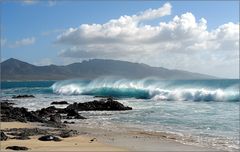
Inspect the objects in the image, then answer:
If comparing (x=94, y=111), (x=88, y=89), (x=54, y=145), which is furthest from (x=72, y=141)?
(x=88, y=89)

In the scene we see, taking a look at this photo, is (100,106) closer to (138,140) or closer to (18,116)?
(18,116)

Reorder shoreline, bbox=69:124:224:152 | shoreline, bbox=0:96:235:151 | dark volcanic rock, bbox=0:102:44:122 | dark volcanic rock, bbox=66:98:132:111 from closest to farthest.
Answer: shoreline, bbox=0:96:235:151 < shoreline, bbox=69:124:224:152 < dark volcanic rock, bbox=0:102:44:122 < dark volcanic rock, bbox=66:98:132:111

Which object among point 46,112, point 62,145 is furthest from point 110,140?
point 46,112

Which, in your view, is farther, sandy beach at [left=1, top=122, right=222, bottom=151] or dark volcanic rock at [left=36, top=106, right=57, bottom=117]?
dark volcanic rock at [left=36, top=106, right=57, bottom=117]

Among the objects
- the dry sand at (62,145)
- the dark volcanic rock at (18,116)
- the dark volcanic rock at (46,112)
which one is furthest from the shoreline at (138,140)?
the dark volcanic rock at (46,112)

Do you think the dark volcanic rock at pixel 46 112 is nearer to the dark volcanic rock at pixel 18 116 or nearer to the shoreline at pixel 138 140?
the dark volcanic rock at pixel 18 116

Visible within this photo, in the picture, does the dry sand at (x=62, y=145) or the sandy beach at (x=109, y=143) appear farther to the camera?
the sandy beach at (x=109, y=143)

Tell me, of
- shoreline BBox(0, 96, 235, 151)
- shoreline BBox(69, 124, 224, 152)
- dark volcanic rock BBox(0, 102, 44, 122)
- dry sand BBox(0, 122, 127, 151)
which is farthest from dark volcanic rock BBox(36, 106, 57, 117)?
dry sand BBox(0, 122, 127, 151)

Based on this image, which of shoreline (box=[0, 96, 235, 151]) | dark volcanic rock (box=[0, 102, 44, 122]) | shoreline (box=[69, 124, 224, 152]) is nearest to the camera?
shoreline (box=[0, 96, 235, 151])

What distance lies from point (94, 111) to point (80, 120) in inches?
309

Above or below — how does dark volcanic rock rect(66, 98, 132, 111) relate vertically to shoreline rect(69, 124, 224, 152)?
above

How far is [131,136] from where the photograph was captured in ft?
63.5

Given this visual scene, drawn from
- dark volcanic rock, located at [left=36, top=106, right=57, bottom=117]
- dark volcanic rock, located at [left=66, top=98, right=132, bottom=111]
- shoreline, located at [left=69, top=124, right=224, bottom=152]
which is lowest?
shoreline, located at [left=69, top=124, right=224, bottom=152]

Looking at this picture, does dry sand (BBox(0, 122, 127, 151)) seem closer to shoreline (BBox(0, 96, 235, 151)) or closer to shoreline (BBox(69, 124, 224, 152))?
shoreline (BBox(0, 96, 235, 151))
